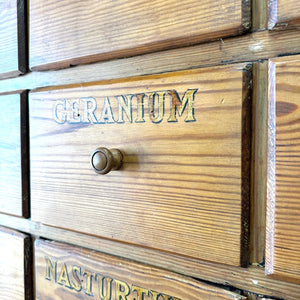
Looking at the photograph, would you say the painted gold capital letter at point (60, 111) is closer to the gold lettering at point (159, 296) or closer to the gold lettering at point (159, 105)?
the gold lettering at point (159, 105)

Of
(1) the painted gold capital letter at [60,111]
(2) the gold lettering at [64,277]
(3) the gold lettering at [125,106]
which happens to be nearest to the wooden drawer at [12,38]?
(1) the painted gold capital letter at [60,111]

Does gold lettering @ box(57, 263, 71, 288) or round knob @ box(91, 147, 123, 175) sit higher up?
round knob @ box(91, 147, 123, 175)

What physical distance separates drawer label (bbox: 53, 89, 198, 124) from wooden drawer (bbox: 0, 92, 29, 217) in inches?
3.1

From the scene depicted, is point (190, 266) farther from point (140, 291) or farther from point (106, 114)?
point (106, 114)

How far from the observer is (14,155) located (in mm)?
580

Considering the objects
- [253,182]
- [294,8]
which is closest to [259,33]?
[294,8]

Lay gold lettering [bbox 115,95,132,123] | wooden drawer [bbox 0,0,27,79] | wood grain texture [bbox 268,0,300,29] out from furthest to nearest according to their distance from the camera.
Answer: wooden drawer [bbox 0,0,27,79], gold lettering [bbox 115,95,132,123], wood grain texture [bbox 268,0,300,29]

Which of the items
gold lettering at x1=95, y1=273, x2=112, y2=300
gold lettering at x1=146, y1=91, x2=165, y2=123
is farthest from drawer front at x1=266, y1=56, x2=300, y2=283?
gold lettering at x1=95, y1=273, x2=112, y2=300

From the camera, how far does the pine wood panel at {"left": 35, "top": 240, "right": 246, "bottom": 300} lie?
0.43 m

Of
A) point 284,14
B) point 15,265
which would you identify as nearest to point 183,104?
point 284,14

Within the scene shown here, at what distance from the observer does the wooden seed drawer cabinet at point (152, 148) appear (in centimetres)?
37

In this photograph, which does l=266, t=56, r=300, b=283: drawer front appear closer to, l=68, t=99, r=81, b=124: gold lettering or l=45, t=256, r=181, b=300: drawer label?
l=45, t=256, r=181, b=300: drawer label

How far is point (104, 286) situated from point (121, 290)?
0.03m

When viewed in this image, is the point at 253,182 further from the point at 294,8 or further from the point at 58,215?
the point at 58,215
